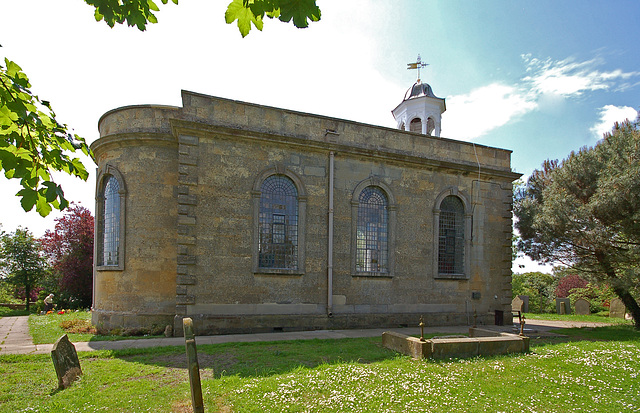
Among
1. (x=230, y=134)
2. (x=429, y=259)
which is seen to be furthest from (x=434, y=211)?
(x=230, y=134)

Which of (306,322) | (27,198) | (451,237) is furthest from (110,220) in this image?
(451,237)

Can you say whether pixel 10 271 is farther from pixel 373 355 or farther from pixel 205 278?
pixel 373 355

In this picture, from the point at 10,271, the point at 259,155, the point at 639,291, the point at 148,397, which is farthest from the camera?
the point at 10,271

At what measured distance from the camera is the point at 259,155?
13805mm

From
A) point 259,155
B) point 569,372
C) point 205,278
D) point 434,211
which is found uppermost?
point 259,155

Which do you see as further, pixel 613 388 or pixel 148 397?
pixel 613 388

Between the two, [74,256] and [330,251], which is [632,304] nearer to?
[330,251]

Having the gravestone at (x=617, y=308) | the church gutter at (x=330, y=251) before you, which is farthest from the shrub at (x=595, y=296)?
the church gutter at (x=330, y=251)

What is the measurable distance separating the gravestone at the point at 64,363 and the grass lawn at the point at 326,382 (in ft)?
0.62

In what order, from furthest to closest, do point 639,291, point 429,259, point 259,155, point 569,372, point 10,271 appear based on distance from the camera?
point 10,271, point 429,259, point 639,291, point 259,155, point 569,372

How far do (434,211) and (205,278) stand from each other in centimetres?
934

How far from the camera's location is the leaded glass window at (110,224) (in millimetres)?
13895

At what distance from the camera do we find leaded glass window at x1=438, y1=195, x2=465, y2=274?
1661 cm

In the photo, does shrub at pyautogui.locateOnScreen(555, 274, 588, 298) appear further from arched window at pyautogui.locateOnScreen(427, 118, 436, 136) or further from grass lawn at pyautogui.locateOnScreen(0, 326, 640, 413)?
grass lawn at pyautogui.locateOnScreen(0, 326, 640, 413)
